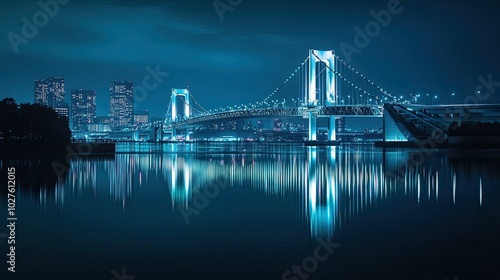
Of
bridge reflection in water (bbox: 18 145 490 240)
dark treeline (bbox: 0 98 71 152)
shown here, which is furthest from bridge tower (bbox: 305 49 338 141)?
bridge reflection in water (bbox: 18 145 490 240)

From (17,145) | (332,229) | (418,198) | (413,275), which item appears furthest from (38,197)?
(17,145)

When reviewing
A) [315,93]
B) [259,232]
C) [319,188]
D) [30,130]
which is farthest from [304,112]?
[259,232]

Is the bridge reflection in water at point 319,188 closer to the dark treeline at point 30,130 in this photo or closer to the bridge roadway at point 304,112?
the dark treeline at point 30,130

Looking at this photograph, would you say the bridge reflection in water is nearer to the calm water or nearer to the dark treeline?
the calm water

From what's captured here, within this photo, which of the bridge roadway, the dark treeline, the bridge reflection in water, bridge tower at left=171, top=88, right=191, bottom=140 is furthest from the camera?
bridge tower at left=171, top=88, right=191, bottom=140

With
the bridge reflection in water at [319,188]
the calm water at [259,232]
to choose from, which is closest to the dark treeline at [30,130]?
the bridge reflection in water at [319,188]

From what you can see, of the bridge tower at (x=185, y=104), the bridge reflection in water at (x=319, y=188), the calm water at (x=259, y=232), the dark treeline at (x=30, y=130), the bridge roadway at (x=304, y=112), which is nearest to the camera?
the calm water at (x=259, y=232)
